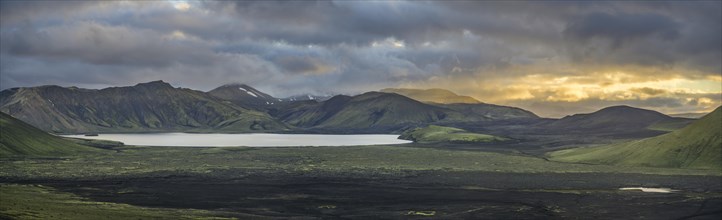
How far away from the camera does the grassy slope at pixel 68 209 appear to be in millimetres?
84000

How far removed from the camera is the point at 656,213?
98.9 m

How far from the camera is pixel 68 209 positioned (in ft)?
305

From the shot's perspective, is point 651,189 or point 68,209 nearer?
point 68,209

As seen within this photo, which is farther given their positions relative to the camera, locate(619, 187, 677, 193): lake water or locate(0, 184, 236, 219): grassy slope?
locate(619, 187, 677, 193): lake water

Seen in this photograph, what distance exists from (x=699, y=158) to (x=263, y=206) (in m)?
151

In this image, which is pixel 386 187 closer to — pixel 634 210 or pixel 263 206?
pixel 263 206

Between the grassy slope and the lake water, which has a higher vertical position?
the lake water

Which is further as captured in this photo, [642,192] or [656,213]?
[642,192]

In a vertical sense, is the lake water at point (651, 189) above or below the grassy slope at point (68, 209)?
above

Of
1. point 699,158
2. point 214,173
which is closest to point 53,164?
point 214,173

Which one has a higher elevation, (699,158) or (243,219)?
(699,158)

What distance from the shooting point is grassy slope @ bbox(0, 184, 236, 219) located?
84.0m

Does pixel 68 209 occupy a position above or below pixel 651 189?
below

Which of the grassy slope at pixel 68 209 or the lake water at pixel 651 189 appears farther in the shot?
the lake water at pixel 651 189
